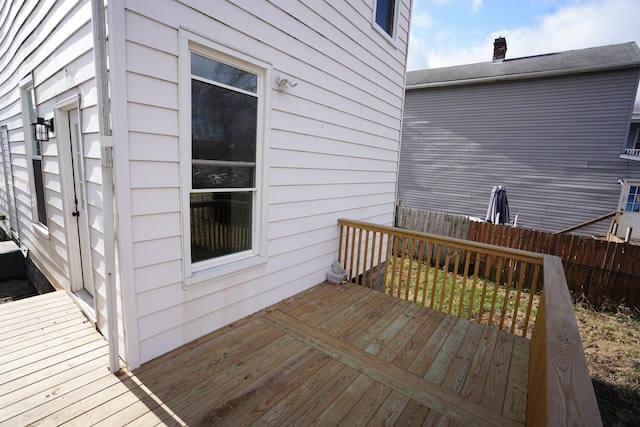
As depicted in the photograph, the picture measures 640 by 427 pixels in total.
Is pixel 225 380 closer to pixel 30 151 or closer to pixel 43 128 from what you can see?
pixel 43 128

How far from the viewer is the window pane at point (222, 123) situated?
2.33 m

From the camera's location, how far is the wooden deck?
1.86 meters

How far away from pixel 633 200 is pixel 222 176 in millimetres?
11656

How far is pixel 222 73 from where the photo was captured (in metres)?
2.45

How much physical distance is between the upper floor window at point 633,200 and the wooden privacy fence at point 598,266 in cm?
528

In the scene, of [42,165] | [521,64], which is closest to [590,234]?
[521,64]

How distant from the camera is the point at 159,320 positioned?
2.27m

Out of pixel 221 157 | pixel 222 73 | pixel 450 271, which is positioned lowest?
pixel 450 271

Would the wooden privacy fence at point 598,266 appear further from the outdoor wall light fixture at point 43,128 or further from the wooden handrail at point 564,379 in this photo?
the outdoor wall light fixture at point 43,128

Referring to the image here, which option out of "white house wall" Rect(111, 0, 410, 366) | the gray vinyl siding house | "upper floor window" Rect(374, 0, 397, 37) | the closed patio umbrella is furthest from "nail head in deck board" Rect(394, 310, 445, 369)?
the gray vinyl siding house

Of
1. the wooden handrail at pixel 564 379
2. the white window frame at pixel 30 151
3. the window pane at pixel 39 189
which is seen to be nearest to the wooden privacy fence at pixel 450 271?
the wooden handrail at pixel 564 379

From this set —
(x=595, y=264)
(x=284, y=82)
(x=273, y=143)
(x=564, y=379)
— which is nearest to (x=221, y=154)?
(x=273, y=143)

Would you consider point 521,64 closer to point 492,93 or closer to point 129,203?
point 492,93

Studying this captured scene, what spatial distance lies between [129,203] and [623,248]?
276 inches
